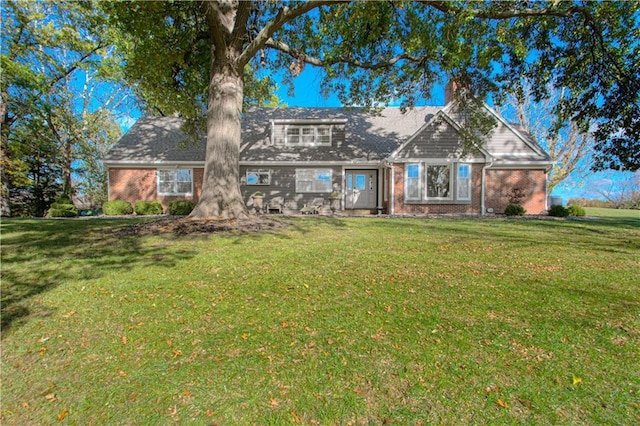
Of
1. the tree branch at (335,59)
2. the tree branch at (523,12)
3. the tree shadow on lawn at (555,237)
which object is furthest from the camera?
the tree branch at (335,59)

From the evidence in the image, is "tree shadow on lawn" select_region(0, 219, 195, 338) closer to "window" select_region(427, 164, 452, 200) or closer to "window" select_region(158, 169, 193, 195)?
"window" select_region(158, 169, 193, 195)

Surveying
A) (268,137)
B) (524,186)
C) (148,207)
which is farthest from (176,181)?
(524,186)

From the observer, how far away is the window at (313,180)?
1814 centimetres

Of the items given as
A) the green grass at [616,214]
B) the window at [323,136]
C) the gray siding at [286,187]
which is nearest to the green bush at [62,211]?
the gray siding at [286,187]

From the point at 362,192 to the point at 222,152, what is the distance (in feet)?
35.9

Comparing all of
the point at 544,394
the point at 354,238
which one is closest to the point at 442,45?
the point at 354,238

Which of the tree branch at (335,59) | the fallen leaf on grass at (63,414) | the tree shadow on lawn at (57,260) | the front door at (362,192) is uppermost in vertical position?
the tree branch at (335,59)

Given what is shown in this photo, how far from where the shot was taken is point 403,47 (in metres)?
10.6

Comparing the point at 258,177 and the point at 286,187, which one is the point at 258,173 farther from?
the point at 286,187

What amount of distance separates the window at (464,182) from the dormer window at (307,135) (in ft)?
25.3

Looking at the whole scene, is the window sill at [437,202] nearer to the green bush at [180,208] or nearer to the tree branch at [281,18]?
the tree branch at [281,18]

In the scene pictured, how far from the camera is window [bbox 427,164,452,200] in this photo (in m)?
16.6

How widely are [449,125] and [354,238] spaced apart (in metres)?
11.8

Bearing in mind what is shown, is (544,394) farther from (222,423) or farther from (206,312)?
(206,312)
